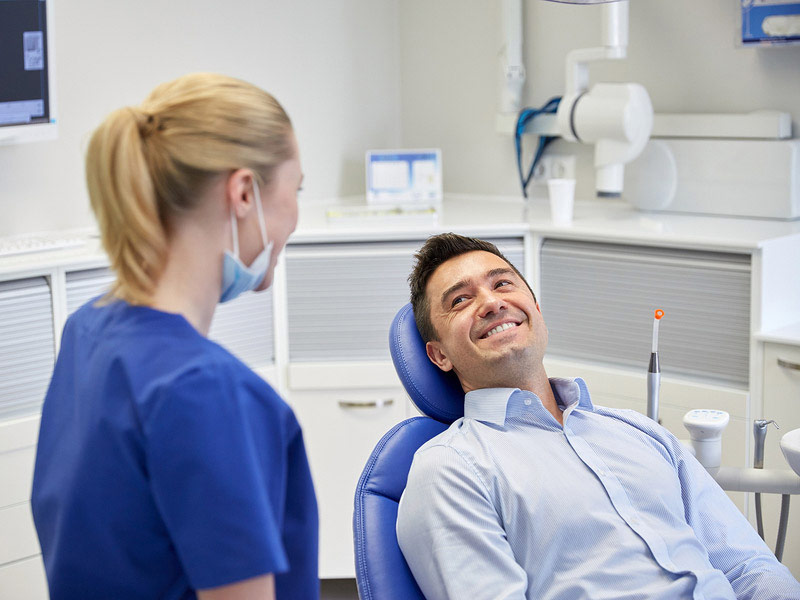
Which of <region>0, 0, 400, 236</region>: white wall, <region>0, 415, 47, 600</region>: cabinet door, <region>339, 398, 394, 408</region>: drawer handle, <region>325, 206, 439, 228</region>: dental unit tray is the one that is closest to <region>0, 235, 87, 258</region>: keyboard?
<region>0, 0, 400, 236</region>: white wall

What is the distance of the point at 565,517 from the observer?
5.07ft

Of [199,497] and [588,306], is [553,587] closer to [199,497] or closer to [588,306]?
[199,497]

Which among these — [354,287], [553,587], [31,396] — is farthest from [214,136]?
[354,287]

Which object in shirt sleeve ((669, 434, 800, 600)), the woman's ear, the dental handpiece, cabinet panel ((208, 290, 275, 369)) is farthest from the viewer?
cabinet panel ((208, 290, 275, 369))

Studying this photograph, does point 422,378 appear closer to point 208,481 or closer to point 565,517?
point 565,517

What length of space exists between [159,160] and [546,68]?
8.07 ft

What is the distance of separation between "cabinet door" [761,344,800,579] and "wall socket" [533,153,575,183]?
3.54 feet

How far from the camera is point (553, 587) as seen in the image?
149cm

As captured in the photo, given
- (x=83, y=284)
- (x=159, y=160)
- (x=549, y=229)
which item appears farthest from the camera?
(x=549, y=229)

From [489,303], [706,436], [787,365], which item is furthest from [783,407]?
[489,303]

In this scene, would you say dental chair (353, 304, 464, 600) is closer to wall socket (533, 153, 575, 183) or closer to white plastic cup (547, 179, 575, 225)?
white plastic cup (547, 179, 575, 225)

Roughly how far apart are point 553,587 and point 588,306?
1.29 meters

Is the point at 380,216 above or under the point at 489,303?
above

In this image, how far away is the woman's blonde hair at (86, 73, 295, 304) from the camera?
3.34ft
